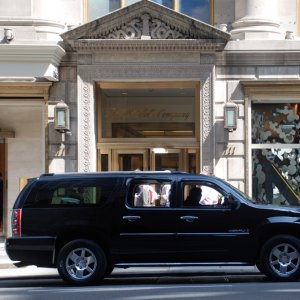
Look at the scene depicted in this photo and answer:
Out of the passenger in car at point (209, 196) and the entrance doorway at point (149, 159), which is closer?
the passenger in car at point (209, 196)

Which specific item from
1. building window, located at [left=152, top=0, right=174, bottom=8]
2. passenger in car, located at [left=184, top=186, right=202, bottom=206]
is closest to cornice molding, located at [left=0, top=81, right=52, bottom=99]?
building window, located at [left=152, top=0, right=174, bottom=8]

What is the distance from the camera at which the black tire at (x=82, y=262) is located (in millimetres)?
11719

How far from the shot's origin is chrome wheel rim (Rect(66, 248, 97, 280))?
1176 centimetres

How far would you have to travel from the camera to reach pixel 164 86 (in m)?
18.8

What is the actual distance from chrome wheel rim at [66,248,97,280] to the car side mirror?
2.28 metres

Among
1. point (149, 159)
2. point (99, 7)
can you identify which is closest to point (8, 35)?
point (99, 7)

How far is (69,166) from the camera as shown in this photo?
1852 cm

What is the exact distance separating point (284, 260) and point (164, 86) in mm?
8105

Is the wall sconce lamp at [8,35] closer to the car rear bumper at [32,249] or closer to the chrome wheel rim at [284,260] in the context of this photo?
the car rear bumper at [32,249]

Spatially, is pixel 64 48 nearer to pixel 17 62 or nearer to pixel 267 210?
pixel 17 62

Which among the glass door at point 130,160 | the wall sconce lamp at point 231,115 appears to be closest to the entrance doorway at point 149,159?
the glass door at point 130,160

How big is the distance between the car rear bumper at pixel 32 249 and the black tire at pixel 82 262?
19cm

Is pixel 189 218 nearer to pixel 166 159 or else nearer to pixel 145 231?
pixel 145 231

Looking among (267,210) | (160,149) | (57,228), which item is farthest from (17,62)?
(267,210)
